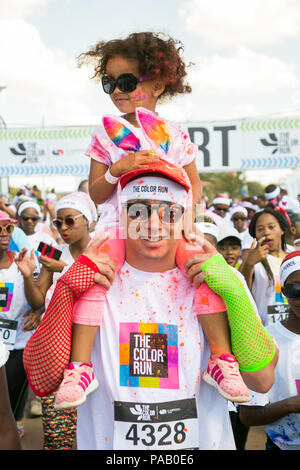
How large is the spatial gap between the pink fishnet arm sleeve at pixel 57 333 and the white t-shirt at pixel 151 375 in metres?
0.20

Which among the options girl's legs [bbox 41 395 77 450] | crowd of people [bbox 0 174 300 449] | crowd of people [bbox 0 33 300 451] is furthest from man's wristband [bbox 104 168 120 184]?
girl's legs [bbox 41 395 77 450]

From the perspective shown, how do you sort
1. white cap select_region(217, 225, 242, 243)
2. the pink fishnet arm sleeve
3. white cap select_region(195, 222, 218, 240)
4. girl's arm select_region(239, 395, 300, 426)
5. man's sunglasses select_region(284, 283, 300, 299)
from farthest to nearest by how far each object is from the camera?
white cap select_region(217, 225, 242, 243) → white cap select_region(195, 222, 218, 240) → man's sunglasses select_region(284, 283, 300, 299) → girl's arm select_region(239, 395, 300, 426) → the pink fishnet arm sleeve

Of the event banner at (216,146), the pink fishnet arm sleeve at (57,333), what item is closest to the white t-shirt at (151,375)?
the pink fishnet arm sleeve at (57,333)

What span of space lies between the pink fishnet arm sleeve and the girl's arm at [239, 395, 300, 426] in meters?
1.36

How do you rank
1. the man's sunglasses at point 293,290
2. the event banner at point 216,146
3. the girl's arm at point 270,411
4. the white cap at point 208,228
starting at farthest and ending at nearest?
the event banner at point 216,146 < the white cap at point 208,228 < the man's sunglasses at point 293,290 < the girl's arm at point 270,411

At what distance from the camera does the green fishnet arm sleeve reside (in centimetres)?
199

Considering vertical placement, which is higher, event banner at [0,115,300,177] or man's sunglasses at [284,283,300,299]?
event banner at [0,115,300,177]

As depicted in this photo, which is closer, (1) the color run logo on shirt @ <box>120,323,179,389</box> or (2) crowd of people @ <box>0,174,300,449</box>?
(1) the color run logo on shirt @ <box>120,323,179,389</box>

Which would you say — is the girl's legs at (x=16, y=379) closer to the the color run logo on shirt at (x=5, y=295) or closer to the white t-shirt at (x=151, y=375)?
the the color run logo on shirt at (x=5, y=295)

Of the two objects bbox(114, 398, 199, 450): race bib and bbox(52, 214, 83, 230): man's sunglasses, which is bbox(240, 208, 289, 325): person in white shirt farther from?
bbox(114, 398, 199, 450): race bib

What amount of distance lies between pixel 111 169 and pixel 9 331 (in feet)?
9.44

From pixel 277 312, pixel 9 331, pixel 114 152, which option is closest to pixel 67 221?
pixel 9 331

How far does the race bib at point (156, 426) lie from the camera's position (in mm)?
2033

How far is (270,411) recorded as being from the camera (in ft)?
9.34
